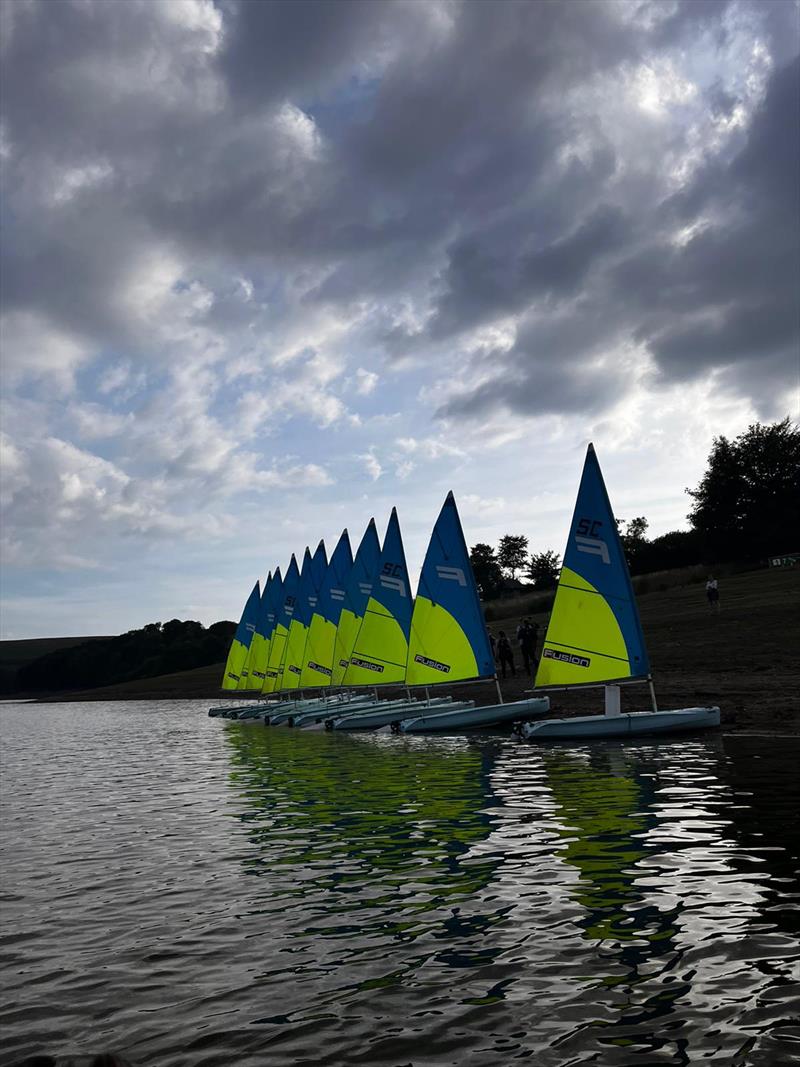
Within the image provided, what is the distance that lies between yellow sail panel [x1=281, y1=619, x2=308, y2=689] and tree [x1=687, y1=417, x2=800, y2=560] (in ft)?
215

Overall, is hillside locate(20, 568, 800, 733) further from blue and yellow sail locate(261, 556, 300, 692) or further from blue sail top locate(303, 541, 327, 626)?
blue and yellow sail locate(261, 556, 300, 692)

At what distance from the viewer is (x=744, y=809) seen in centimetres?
1688

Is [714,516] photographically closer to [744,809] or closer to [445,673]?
[445,673]

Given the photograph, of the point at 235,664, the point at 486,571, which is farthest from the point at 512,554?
the point at 235,664

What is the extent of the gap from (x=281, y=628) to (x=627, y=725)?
47.3m

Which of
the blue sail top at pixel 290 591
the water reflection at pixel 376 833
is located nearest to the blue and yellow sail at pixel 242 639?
the blue sail top at pixel 290 591

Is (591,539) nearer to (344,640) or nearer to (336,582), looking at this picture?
(344,640)

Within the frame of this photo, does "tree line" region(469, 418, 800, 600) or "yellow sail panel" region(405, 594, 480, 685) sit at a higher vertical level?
"tree line" region(469, 418, 800, 600)

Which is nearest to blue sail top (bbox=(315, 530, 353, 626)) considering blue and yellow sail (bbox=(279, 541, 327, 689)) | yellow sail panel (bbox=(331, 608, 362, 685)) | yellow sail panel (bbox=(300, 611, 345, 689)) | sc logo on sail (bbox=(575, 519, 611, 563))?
yellow sail panel (bbox=(300, 611, 345, 689))

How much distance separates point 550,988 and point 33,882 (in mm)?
9600

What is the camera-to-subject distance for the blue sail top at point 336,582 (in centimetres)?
5866

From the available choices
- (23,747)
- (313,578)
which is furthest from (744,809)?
(313,578)

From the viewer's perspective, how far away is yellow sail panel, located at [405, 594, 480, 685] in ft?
122

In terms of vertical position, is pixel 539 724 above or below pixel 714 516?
below
